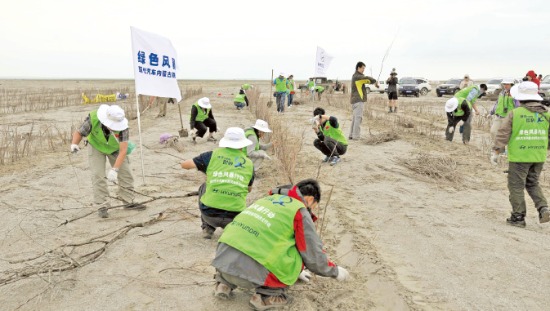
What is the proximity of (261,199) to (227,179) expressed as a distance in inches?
29.5

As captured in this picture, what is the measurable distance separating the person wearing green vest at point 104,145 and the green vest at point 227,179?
132cm

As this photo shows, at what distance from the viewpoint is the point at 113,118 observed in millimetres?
4059

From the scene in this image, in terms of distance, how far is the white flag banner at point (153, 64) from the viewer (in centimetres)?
530

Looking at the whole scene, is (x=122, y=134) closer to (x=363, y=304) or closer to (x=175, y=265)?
(x=175, y=265)

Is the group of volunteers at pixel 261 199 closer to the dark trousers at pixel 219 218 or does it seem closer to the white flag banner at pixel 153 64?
the dark trousers at pixel 219 218

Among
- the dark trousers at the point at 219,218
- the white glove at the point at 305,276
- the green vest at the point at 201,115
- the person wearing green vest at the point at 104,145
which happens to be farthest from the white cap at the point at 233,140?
the green vest at the point at 201,115

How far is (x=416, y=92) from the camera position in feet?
80.6

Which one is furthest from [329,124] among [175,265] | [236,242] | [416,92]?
[416,92]

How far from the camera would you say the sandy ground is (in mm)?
2734

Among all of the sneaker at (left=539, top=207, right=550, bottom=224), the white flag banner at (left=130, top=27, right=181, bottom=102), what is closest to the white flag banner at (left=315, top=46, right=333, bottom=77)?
the white flag banner at (left=130, top=27, right=181, bottom=102)

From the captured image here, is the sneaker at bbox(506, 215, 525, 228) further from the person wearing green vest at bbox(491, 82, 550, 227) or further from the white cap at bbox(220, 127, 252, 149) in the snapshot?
the white cap at bbox(220, 127, 252, 149)

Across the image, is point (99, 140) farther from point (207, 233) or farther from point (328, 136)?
point (328, 136)

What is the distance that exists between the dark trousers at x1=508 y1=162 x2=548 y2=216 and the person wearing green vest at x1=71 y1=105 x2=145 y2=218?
12.8ft


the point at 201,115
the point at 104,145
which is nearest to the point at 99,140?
the point at 104,145
